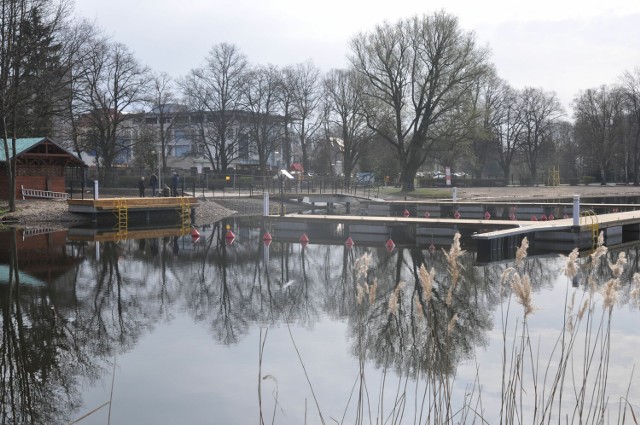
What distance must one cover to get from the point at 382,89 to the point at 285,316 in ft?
129

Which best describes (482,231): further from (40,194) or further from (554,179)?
(554,179)

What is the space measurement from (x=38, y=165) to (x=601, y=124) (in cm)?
6541

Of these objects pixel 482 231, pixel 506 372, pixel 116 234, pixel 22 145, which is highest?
pixel 22 145

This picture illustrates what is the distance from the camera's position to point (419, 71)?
49188 millimetres

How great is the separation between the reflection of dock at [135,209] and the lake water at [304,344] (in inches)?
527

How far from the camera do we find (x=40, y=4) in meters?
32.8

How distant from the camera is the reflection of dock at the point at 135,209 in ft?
106

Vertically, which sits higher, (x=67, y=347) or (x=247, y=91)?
(x=247, y=91)

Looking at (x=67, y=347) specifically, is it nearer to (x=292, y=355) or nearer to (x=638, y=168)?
(x=292, y=355)

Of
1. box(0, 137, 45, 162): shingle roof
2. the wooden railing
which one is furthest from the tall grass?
the wooden railing

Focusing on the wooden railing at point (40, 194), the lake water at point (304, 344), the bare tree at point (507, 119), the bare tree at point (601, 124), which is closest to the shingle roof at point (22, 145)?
the wooden railing at point (40, 194)

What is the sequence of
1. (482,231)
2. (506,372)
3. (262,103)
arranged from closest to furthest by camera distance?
1. (506,372)
2. (482,231)
3. (262,103)

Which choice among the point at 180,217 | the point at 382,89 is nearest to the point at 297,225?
the point at 180,217

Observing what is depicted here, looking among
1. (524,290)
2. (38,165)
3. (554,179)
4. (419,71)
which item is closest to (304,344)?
(524,290)
